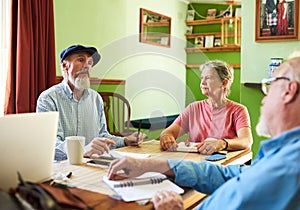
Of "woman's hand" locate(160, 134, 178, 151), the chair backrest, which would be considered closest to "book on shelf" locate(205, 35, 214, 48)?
the chair backrest

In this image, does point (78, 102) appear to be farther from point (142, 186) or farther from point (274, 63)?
point (274, 63)

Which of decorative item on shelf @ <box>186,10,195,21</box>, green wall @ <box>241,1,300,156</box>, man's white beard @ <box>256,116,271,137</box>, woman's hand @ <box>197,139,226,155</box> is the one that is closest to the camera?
man's white beard @ <box>256,116,271,137</box>

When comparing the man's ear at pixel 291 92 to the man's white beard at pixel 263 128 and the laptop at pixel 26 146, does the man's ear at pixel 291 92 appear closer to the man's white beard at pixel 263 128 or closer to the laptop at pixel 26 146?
the man's white beard at pixel 263 128

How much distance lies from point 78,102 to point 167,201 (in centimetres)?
124

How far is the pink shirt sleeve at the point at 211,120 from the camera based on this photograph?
2193mm

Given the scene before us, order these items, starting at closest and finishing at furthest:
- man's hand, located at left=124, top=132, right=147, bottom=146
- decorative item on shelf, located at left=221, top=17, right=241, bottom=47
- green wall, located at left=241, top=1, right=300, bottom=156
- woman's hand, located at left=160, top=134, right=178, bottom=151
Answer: woman's hand, located at left=160, top=134, right=178, bottom=151
man's hand, located at left=124, top=132, right=147, bottom=146
green wall, located at left=241, top=1, right=300, bottom=156
decorative item on shelf, located at left=221, top=17, right=241, bottom=47

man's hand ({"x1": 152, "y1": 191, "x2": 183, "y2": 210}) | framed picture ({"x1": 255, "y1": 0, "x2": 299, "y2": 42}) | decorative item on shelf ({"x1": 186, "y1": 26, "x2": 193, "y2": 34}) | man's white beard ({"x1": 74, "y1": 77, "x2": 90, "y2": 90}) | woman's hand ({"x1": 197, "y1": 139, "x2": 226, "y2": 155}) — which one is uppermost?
decorative item on shelf ({"x1": 186, "y1": 26, "x2": 193, "y2": 34})

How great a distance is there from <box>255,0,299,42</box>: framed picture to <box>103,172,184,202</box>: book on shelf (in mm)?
2263

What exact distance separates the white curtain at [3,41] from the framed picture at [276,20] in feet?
7.05

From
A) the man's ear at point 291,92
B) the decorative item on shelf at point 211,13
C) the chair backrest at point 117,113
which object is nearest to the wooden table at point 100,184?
the man's ear at point 291,92

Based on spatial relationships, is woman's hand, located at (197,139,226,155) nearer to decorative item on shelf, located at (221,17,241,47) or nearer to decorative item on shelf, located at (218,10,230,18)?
decorative item on shelf, located at (221,17,241,47)

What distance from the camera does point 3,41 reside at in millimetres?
3041

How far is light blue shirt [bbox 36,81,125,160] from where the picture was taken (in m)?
2.05

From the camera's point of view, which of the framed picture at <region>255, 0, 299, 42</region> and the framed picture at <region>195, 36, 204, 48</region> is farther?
the framed picture at <region>195, 36, 204, 48</region>
